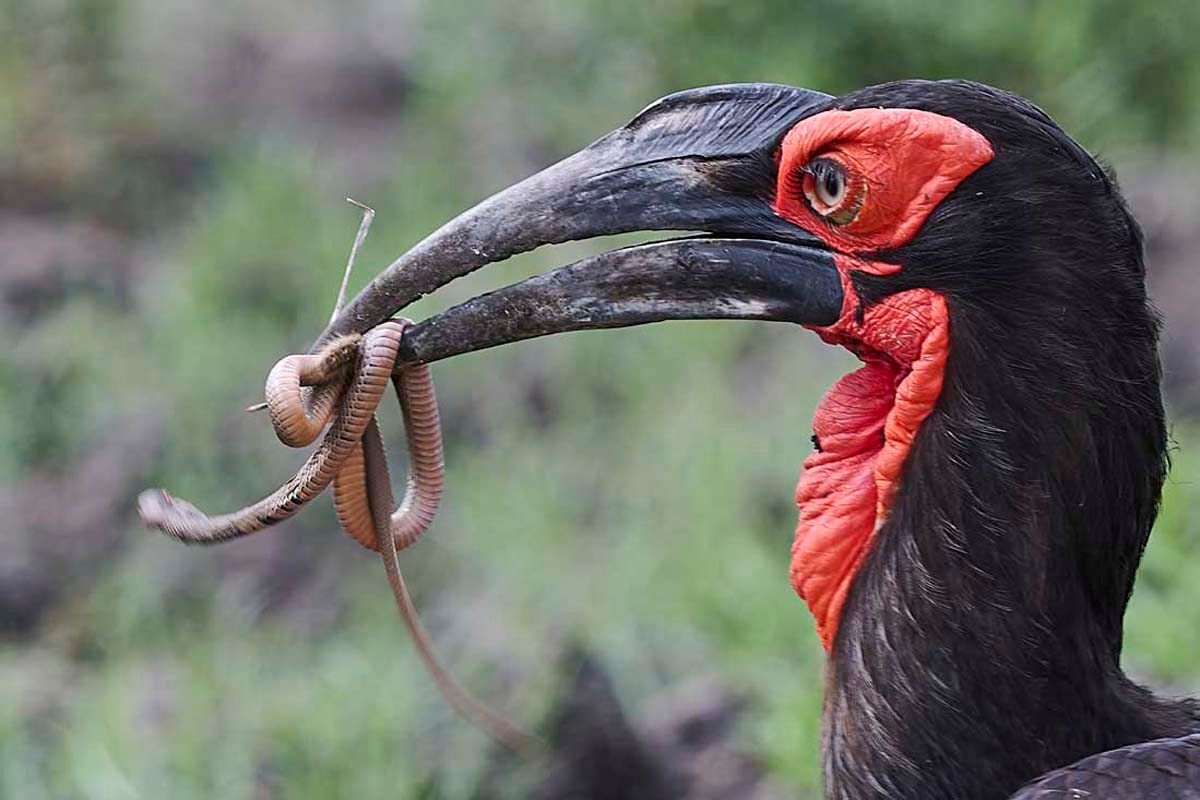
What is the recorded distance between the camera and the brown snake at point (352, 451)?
224cm

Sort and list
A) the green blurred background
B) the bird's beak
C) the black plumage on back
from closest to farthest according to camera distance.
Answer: the black plumage on back, the bird's beak, the green blurred background

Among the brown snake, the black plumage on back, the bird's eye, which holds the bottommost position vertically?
the brown snake

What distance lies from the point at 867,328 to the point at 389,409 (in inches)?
127

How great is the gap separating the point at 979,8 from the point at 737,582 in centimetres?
257

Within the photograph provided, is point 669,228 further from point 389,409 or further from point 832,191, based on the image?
point 389,409

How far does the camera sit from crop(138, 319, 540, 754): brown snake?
7.36ft

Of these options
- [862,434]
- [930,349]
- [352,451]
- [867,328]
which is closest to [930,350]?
[930,349]

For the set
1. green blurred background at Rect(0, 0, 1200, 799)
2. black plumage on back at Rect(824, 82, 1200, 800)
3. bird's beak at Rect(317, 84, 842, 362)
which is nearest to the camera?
black plumage on back at Rect(824, 82, 1200, 800)

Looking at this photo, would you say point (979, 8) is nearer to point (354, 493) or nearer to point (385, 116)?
point (385, 116)

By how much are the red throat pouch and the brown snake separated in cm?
54

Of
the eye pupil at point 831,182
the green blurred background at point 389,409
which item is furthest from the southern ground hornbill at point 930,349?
the green blurred background at point 389,409

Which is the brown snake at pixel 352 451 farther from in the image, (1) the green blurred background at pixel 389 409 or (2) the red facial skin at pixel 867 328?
(1) the green blurred background at pixel 389 409

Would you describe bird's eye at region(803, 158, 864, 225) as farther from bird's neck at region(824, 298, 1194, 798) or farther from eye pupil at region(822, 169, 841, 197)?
bird's neck at region(824, 298, 1194, 798)

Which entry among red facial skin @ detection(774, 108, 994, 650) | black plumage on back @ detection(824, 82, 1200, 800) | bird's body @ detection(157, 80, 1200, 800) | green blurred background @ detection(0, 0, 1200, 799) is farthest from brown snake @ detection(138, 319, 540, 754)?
green blurred background @ detection(0, 0, 1200, 799)
